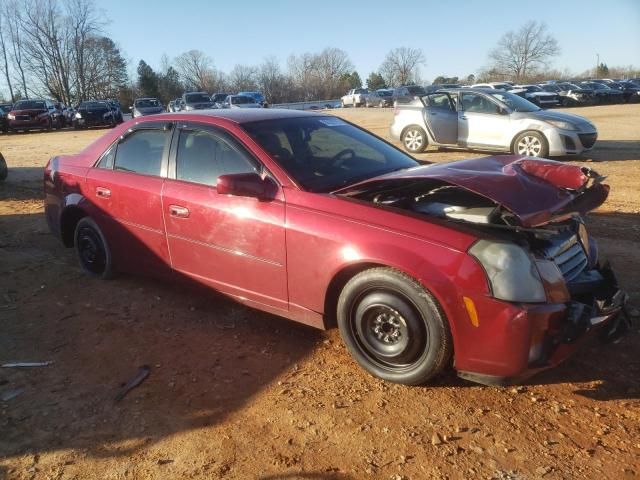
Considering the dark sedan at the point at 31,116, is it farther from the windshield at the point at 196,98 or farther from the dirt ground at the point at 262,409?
the dirt ground at the point at 262,409

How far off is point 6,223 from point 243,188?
5349 mm

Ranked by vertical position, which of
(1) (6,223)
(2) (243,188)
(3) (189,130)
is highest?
(3) (189,130)

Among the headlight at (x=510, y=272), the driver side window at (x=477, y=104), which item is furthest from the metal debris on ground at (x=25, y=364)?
the driver side window at (x=477, y=104)

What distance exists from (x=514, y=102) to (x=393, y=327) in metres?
9.73

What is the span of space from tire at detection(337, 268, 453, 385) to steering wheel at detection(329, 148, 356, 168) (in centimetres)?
108

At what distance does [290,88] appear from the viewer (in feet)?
245

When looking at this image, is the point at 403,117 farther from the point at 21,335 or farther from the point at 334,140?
the point at 21,335

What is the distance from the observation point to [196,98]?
29.5 meters

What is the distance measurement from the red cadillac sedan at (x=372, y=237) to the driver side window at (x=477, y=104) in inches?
309

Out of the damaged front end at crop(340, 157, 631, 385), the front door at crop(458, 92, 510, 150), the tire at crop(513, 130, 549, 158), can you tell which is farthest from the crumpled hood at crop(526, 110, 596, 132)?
the damaged front end at crop(340, 157, 631, 385)

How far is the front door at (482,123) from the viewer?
11.0 m

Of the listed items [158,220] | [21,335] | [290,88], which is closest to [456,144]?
[158,220]

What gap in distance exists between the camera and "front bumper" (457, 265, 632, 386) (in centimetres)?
255

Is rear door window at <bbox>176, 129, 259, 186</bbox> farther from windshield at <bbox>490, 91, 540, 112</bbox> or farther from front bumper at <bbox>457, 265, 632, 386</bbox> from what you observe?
windshield at <bbox>490, 91, 540, 112</bbox>
